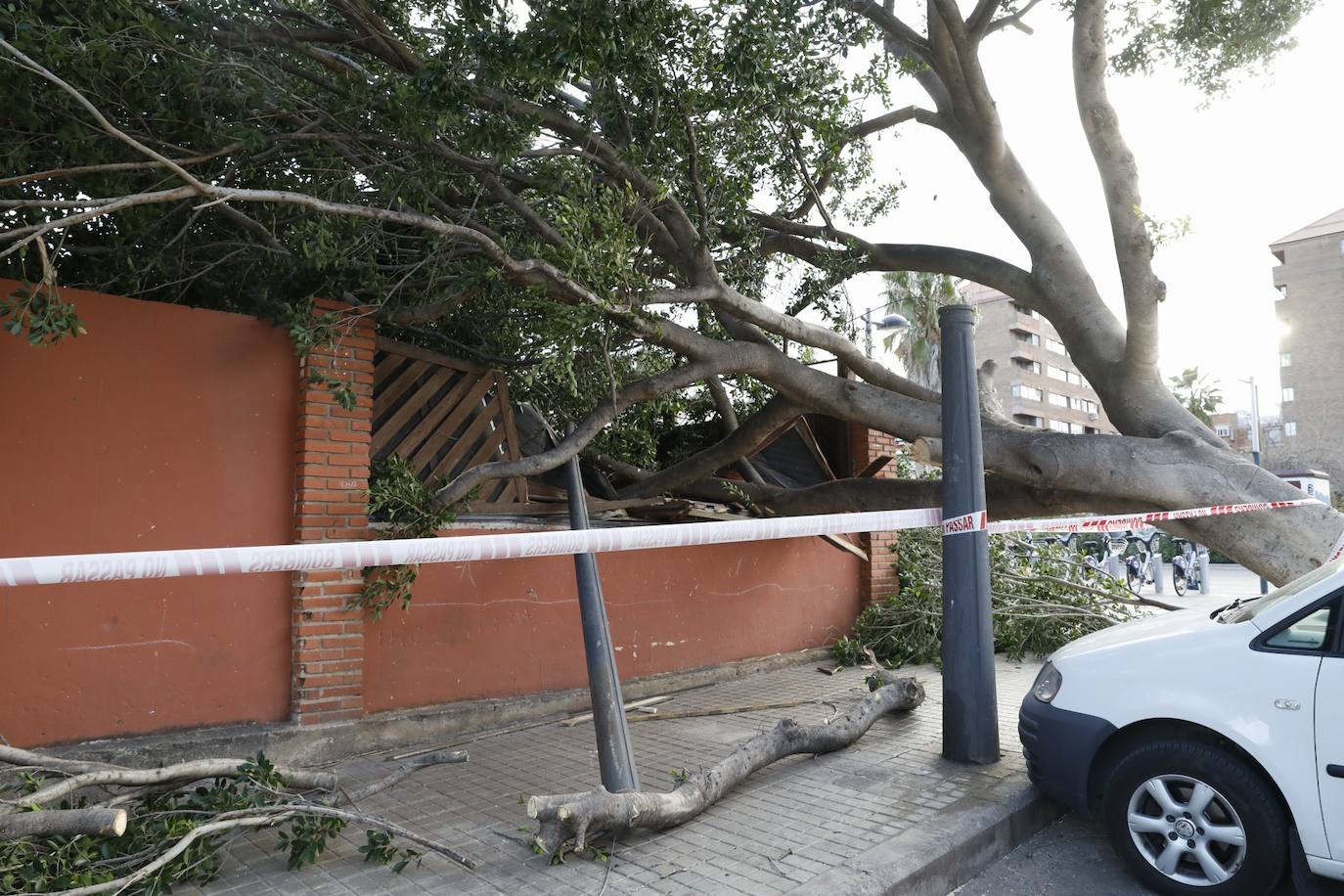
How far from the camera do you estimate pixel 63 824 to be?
3115mm

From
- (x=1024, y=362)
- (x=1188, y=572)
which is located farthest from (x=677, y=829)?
(x=1024, y=362)

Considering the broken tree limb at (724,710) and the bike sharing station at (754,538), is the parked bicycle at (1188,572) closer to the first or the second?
the bike sharing station at (754,538)

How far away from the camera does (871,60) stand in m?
8.48

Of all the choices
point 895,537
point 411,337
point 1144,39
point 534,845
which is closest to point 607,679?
point 534,845

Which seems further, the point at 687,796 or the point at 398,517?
the point at 398,517

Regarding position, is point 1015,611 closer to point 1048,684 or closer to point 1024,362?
point 1048,684

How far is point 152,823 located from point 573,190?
14.2ft

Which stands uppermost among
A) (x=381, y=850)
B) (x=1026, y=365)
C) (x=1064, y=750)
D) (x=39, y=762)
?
(x=1026, y=365)

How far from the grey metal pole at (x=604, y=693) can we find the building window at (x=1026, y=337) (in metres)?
69.2

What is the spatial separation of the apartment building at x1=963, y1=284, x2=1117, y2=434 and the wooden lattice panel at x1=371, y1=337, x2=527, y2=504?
61828 mm

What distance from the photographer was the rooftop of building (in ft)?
176

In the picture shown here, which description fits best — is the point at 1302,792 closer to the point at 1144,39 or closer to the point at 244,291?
the point at 244,291

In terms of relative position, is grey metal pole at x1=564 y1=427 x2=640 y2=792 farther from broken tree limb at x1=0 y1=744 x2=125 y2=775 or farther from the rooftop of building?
the rooftop of building

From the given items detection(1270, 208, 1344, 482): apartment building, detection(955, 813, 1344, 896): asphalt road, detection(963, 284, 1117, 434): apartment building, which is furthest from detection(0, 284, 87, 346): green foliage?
detection(963, 284, 1117, 434): apartment building
